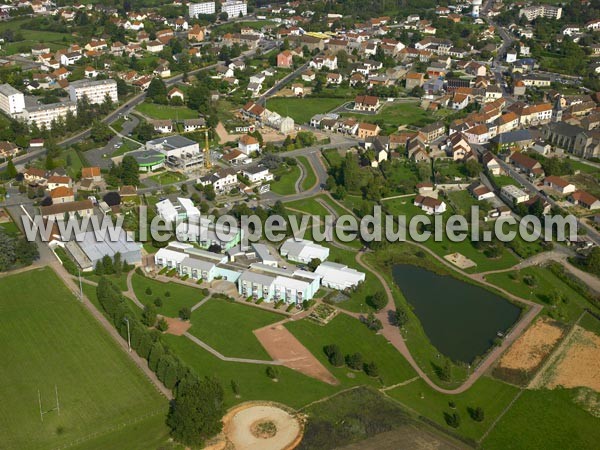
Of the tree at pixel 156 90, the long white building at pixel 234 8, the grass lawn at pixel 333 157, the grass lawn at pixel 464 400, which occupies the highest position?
the long white building at pixel 234 8

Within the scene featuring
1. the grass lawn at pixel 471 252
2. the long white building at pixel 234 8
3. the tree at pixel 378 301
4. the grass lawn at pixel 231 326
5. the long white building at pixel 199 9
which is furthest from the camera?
the long white building at pixel 234 8

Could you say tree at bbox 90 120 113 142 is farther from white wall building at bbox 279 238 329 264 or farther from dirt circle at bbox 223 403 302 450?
dirt circle at bbox 223 403 302 450

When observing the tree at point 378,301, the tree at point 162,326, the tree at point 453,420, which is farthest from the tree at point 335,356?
the tree at point 162,326

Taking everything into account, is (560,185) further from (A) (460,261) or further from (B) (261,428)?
(B) (261,428)

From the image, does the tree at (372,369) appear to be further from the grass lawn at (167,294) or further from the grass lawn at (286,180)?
the grass lawn at (286,180)

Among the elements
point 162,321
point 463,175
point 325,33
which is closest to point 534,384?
point 162,321

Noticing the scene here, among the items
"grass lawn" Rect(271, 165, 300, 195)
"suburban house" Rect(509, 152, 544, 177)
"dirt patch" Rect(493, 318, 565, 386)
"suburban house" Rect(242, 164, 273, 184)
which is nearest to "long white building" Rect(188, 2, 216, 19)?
"grass lawn" Rect(271, 165, 300, 195)
